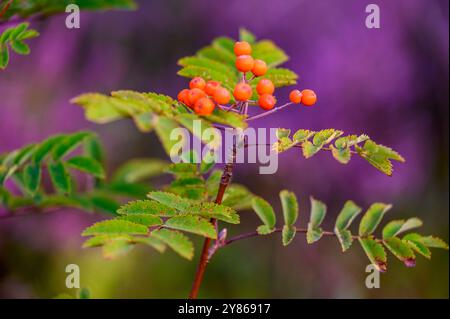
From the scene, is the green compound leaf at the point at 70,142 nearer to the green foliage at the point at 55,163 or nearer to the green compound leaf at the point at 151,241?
the green foliage at the point at 55,163

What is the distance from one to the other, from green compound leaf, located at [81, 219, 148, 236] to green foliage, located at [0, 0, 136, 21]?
1.51ft

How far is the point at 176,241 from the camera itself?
0.67 m

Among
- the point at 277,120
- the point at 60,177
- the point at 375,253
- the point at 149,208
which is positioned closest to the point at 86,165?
the point at 60,177

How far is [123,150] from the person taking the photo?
2.53 m

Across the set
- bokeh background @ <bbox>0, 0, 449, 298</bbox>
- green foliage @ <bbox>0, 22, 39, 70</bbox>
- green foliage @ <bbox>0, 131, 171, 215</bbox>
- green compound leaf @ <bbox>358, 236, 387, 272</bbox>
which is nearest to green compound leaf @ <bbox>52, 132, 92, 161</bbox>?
green foliage @ <bbox>0, 131, 171, 215</bbox>

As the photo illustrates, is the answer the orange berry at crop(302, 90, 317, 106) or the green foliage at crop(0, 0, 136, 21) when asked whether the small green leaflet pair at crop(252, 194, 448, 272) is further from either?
the green foliage at crop(0, 0, 136, 21)

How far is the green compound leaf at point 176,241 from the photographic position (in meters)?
0.65

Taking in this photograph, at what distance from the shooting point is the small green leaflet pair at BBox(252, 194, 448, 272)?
2.64ft

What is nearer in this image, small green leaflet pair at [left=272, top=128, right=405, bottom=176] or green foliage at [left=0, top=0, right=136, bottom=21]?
small green leaflet pair at [left=272, top=128, right=405, bottom=176]

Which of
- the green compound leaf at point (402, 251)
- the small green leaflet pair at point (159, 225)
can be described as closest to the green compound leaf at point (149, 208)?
the small green leaflet pair at point (159, 225)

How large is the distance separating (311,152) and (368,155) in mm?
92

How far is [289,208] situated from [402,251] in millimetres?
189

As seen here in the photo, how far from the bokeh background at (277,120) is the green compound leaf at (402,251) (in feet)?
3.83

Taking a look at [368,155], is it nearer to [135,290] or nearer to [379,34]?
[135,290]
